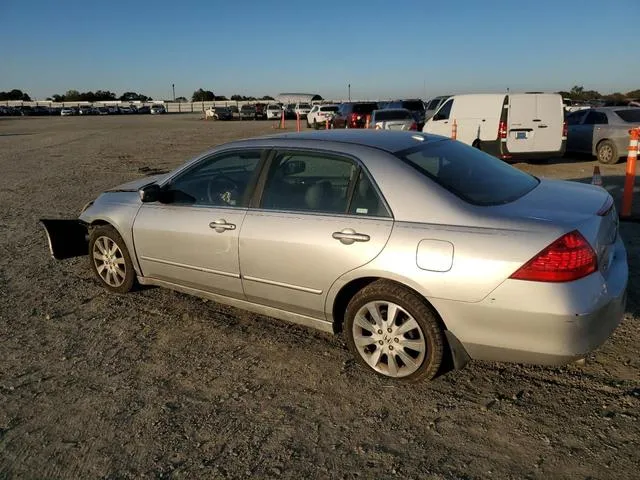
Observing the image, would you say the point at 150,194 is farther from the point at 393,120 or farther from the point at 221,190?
the point at 393,120

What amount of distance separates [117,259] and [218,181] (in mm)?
1370

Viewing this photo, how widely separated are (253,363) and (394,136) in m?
1.94

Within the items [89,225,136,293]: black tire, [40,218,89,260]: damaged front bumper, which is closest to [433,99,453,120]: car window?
[40,218,89,260]: damaged front bumper

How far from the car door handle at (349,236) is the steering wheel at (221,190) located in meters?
1.11

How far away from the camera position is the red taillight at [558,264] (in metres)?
→ 2.71

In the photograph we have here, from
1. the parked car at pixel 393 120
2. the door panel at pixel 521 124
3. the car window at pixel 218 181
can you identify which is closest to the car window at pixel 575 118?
the door panel at pixel 521 124

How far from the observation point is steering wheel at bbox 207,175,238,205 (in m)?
4.07

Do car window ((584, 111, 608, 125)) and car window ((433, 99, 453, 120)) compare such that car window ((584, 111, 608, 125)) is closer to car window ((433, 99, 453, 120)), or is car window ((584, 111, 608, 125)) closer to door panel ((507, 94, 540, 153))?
door panel ((507, 94, 540, 153))

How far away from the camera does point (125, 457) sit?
2.71 metres

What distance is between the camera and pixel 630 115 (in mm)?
13320

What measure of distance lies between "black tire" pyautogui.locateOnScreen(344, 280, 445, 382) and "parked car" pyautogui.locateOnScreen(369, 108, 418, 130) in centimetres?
1403

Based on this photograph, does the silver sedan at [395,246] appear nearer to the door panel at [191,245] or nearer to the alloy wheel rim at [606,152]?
the door panel at [191,245]

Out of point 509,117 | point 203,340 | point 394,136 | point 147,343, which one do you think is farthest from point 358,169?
point 509,117

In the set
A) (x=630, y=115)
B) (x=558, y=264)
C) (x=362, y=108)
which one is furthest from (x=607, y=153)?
(x=362, y=108)
